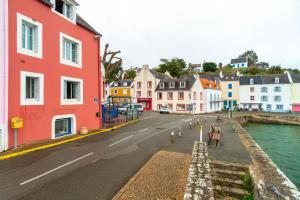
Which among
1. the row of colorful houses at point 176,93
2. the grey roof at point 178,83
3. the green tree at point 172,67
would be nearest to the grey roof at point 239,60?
the green tree at point 172,67

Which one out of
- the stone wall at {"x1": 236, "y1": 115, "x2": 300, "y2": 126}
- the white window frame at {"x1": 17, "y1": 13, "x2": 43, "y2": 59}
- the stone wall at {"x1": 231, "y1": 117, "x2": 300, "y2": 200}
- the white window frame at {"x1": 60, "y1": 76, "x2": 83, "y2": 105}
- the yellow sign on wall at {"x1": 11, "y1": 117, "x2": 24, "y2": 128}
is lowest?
the stone wall at {"x1": 236, "y1": 115, "x2": 300, "y2": 126}

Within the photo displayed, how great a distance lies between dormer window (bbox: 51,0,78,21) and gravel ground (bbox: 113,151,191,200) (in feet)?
42.5

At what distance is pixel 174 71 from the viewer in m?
64.8

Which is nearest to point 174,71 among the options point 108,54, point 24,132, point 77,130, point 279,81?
point 279,81

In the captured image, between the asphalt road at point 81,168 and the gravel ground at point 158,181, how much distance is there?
17.1 inches

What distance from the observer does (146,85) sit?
46.2 meters

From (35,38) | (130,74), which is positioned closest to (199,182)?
(35,38)

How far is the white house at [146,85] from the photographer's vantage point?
150ft

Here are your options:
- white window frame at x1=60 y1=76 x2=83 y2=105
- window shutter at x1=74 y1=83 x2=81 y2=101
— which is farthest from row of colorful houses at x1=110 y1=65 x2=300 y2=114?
window shutter at x1=74 y1=83 x2=81 y2=101

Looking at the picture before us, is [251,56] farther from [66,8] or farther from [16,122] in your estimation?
[16,122]

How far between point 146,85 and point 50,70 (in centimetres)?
3466

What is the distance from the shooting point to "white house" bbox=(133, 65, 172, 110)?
45594mm

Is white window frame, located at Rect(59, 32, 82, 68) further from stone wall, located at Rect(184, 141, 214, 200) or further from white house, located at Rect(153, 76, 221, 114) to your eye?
white house, located at Rect(153, 76, 221, 114)

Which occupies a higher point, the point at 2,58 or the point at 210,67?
the point at 210,67
